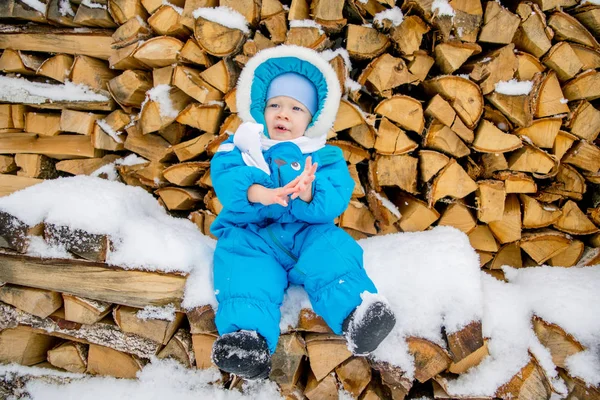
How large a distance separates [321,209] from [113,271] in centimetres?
85

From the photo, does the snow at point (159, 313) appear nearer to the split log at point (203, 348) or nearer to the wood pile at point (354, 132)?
the wood pile at point (354, 132)

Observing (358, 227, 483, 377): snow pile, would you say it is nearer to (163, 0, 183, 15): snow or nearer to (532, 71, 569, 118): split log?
(532, 71, 569, 118): split log

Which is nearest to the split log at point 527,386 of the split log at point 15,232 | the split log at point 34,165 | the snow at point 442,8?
the snow at point 442,8

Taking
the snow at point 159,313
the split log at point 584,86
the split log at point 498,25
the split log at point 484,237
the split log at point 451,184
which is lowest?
the snow at point 159,313

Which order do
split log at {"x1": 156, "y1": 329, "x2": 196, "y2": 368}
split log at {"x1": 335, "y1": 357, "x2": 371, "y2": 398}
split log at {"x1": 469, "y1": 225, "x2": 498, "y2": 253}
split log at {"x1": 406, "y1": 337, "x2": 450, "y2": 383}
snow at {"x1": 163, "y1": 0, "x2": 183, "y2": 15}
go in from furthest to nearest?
split log at {"x1": 469, "y1": 225, "x2": 498, "y2": 253} < snow at {"x1": 163, "y1": 0, "x2": 183, "y2": 15} < split log at {"x1": 156, "y1": 329, "x2": 196, "y2": 368} < split log at {"x1": 335, "y1": 357, "x2": 371, "y2": 398} < split log at {"x1": 406, "y1": 337, "x2": 450, "y2": 383}

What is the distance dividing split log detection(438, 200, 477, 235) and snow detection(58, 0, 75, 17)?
83.8 inches

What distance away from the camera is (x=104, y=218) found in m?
1.62

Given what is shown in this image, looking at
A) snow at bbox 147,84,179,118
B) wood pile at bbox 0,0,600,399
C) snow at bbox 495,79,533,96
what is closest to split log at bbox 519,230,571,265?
wood pile at bbox 0,0,600,399

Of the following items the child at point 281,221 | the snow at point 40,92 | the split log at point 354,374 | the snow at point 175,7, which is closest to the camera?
the child at point 281,221

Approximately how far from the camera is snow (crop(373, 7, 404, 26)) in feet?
5.81

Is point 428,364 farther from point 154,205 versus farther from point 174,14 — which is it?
point 174,14

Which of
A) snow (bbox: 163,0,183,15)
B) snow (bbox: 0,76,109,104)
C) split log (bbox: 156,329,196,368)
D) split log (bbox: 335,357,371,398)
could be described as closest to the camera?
split log (bbox: 335,357,371,398)

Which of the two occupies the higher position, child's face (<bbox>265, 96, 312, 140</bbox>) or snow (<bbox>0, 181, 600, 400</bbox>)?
child's face (<bbox>265, 96, 312, 140</bbox>)

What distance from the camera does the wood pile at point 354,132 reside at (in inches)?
64.7
